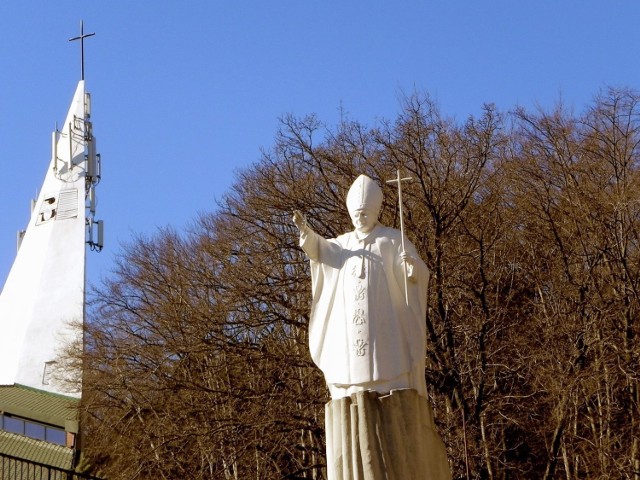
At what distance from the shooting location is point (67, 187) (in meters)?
37.2

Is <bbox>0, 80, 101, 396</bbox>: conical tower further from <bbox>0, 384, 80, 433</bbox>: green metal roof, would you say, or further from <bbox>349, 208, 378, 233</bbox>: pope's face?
<bbox>349, 208, 378, 233</bbox>: pope's face

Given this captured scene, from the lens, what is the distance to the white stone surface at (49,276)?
32.9m

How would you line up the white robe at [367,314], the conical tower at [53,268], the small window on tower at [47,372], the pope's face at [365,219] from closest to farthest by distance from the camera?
the white robe at [367,314] < the pope's face at [365,219] < the small window on tower at [47,372] < the conical tower at [53,268]

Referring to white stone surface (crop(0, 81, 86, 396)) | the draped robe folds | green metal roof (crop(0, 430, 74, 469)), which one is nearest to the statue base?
the draped robe folds

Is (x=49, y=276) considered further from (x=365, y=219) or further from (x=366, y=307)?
(x=366, y=307)

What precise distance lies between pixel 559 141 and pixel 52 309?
16.2 meters

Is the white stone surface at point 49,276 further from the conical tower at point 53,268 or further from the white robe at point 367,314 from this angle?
the white robe at point 367,314

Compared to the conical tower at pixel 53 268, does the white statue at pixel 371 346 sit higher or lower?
lower

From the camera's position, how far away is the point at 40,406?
30.6m

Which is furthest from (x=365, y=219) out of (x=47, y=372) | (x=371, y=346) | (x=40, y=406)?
(x=47, y=372)

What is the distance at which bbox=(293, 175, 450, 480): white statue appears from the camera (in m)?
10.5

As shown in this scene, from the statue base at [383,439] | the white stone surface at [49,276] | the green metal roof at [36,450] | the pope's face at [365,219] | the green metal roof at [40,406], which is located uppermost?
the white stone surface at [49,276]

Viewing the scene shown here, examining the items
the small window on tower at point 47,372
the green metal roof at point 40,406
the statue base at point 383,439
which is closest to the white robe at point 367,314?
the statue base at point 383,439

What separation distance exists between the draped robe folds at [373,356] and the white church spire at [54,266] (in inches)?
743
